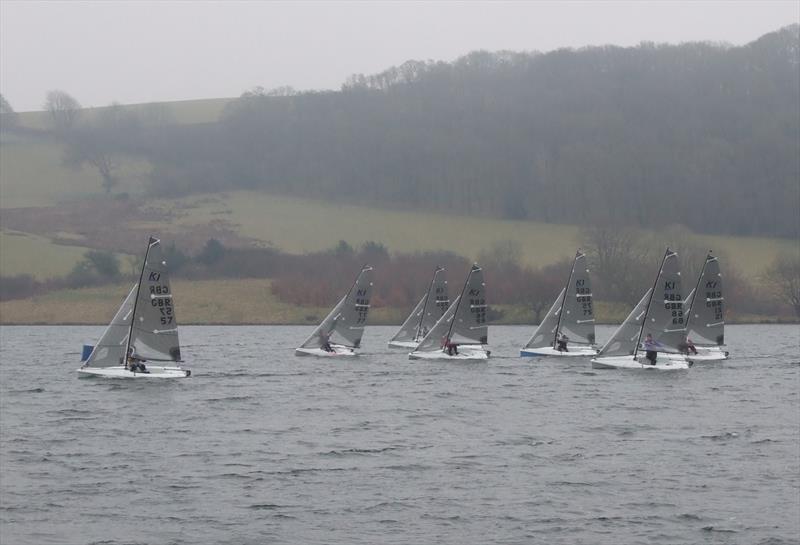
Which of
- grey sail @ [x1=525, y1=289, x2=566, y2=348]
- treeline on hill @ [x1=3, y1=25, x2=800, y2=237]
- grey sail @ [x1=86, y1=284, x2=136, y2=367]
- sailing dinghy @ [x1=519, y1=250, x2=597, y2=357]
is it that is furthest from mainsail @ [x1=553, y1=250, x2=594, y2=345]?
treeline on hill @ [x1=3, y1=25, x2=800, y2=237]

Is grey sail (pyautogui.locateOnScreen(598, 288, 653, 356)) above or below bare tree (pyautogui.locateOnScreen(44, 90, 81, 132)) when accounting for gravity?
below

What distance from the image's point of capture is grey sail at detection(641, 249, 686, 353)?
58875 millimetres

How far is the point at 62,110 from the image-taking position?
167625mm

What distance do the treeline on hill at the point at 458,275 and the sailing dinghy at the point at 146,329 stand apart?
60986 mm

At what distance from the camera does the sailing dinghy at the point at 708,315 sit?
65750 mm

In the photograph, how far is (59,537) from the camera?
2445 cm

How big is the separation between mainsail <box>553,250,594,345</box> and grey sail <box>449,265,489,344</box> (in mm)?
5483

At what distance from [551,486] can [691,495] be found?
10.4 feet

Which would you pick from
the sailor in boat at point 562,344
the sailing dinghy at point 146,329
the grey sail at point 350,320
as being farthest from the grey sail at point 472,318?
the sailing dinghy at point 146,329

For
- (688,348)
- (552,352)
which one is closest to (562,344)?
(552,352)

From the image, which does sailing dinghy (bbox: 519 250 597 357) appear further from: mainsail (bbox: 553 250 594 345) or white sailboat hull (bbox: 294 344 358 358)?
white sailboat hull (bbox: 294 344 358 358)

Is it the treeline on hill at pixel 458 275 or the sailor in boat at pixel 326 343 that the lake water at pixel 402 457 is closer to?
the sailor in boat at pixel 326 343

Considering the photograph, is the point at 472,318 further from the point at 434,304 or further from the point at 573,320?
the point at 434,304

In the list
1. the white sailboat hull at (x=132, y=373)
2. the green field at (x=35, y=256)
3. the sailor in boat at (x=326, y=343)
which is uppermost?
the green field at (x=35, y=256)
